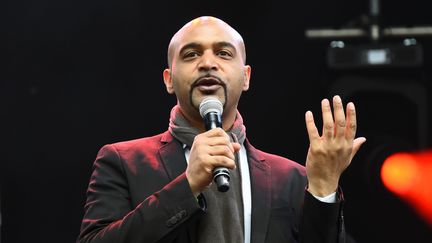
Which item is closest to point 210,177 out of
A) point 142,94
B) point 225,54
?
point 225,54

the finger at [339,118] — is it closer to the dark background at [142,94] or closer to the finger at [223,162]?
the finger at [223,162]

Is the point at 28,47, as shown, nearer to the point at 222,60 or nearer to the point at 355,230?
the point at 355,230

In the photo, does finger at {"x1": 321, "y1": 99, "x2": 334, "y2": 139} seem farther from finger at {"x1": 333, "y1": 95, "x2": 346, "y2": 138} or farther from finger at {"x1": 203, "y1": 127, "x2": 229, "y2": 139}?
finger at {"x1": 203, "y1": 127, "x2": 229, "y2": 139}

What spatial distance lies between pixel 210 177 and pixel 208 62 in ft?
1.42

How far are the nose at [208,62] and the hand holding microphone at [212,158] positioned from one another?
221mm

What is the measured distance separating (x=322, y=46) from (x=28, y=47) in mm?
1873

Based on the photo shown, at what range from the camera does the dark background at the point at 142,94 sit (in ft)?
17.0

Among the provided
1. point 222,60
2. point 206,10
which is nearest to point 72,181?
point 206,10

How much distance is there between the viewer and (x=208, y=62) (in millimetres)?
2412

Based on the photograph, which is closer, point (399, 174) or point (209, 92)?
point (209, 92)

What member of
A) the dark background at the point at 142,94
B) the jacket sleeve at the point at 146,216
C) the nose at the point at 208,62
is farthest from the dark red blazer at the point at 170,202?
the dark background at the point at 142,94

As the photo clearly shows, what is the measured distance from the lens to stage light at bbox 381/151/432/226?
531 centimetres

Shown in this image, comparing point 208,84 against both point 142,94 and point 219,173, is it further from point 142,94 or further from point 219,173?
point 142,94

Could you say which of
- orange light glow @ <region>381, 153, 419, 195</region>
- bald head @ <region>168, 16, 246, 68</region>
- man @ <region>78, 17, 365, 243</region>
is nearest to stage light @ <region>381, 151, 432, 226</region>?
orange light glow @ <region>381, 153, 419, 195</region>
